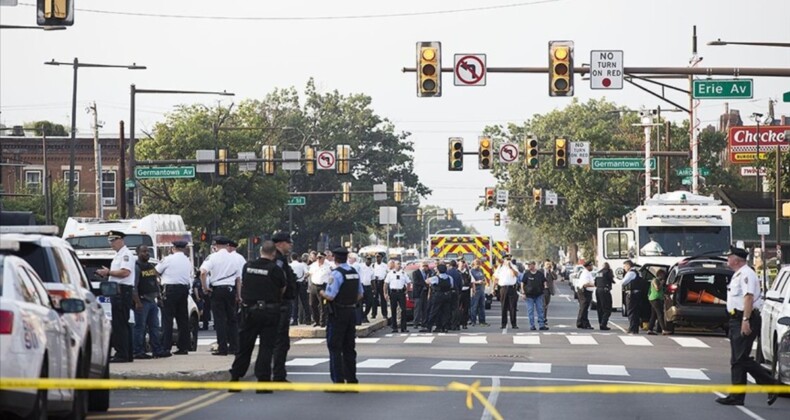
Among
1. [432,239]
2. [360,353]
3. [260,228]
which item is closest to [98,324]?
[360,353]

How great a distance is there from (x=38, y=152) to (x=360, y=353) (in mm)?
67135

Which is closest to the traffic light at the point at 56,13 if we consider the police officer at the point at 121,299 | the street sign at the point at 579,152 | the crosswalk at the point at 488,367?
the police officer at the point at 121,299

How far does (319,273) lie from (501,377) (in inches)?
589

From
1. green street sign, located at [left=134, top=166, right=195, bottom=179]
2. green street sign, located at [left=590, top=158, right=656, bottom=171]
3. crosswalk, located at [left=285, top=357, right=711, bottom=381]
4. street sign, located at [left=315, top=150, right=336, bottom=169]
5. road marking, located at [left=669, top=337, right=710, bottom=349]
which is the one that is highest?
street sign, located at [left=315, top=150, right=336, bottom=169]

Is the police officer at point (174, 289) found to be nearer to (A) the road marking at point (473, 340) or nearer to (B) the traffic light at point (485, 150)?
(A) the road marking at point (473, 340)

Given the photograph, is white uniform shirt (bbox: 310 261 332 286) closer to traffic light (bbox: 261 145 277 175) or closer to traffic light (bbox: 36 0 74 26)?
traffic light (bbox: 36 0 74 26)

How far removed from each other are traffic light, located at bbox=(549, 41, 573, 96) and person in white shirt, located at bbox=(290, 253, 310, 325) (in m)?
11.8

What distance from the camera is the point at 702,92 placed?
104ft

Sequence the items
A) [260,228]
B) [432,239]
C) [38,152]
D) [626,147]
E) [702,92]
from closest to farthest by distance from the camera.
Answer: [702,92], [432,239], [260,228], [38,152], [626,147]

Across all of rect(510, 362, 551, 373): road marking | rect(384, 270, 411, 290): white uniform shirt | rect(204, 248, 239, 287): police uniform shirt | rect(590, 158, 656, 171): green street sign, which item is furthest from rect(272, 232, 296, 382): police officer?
rect(590, 158, 656, 171): green street sign

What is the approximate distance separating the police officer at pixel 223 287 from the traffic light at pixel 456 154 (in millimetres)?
22651

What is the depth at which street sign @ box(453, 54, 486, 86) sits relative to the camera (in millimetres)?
30125

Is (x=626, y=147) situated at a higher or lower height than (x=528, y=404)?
higher

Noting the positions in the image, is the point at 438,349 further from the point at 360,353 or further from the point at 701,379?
the point at 701,379
